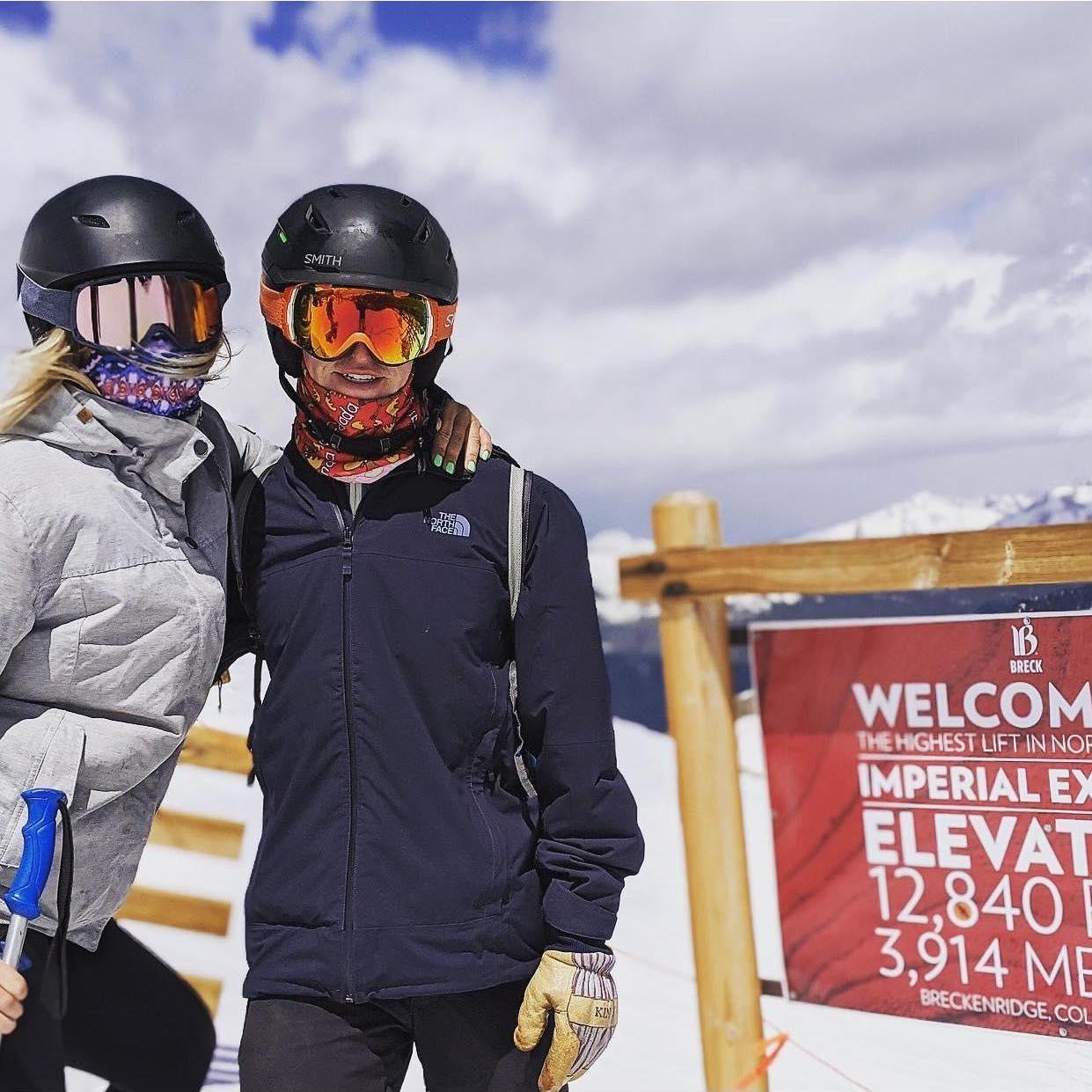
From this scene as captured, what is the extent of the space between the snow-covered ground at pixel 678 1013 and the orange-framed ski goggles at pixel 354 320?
1189 millimetres

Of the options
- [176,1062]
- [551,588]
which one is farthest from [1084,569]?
[176,1062]

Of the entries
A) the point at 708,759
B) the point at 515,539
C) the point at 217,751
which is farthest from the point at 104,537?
the point at 217,751

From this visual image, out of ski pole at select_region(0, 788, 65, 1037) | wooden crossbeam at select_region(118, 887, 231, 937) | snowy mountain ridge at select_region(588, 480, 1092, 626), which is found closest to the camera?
ski pole at select_region(0, 788, 65, 1037)

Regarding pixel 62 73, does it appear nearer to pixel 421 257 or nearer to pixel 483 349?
pixel 483 349

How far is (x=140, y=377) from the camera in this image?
198cm

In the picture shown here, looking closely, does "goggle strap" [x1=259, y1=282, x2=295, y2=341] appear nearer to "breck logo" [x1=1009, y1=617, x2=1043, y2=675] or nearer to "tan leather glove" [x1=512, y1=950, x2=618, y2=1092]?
"tan leather glove" [x1=512, y1=950, x2=618, y2=1092]

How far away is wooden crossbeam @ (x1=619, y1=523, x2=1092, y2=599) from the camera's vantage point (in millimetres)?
2486

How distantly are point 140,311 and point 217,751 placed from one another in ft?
7.78

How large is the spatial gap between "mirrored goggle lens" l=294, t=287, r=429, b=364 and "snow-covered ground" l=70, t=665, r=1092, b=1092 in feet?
3.94

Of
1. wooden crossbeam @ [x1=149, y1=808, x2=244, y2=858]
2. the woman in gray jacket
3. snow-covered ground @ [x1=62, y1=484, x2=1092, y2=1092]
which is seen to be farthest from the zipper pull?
wooden crossbeam @ [x1=149, y1=808, x2=244, y2=858]

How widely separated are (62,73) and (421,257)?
18.6m

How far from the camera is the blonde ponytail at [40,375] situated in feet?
6.15

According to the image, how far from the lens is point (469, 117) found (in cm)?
2175

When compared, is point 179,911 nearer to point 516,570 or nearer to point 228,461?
point 228,461
